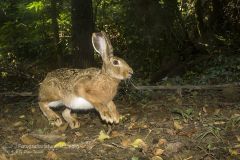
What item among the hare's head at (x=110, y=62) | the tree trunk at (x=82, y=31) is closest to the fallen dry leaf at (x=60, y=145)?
the hare's head at (x=110, y=62)

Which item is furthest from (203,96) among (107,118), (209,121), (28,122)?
(28,122)

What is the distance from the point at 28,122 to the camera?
6648 millimetres

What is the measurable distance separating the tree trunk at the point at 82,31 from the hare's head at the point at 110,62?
4051 millimetres

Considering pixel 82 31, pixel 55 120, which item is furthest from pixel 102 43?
pixel 82 31

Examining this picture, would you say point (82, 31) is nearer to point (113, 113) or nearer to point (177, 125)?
point (113, 113)

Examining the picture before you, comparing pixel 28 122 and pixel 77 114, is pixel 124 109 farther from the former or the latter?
pixel 28 122

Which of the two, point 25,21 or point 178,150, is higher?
point 25,21

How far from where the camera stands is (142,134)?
525cm

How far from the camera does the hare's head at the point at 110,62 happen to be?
5.61 m

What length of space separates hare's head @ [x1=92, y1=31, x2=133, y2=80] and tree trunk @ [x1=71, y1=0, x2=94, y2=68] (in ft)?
13.3

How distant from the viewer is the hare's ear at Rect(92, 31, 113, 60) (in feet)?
19.1

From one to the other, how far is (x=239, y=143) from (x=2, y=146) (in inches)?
107

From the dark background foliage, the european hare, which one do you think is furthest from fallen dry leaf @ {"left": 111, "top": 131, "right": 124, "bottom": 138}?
the dark background foliage

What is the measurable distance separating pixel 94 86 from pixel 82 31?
449 cm
